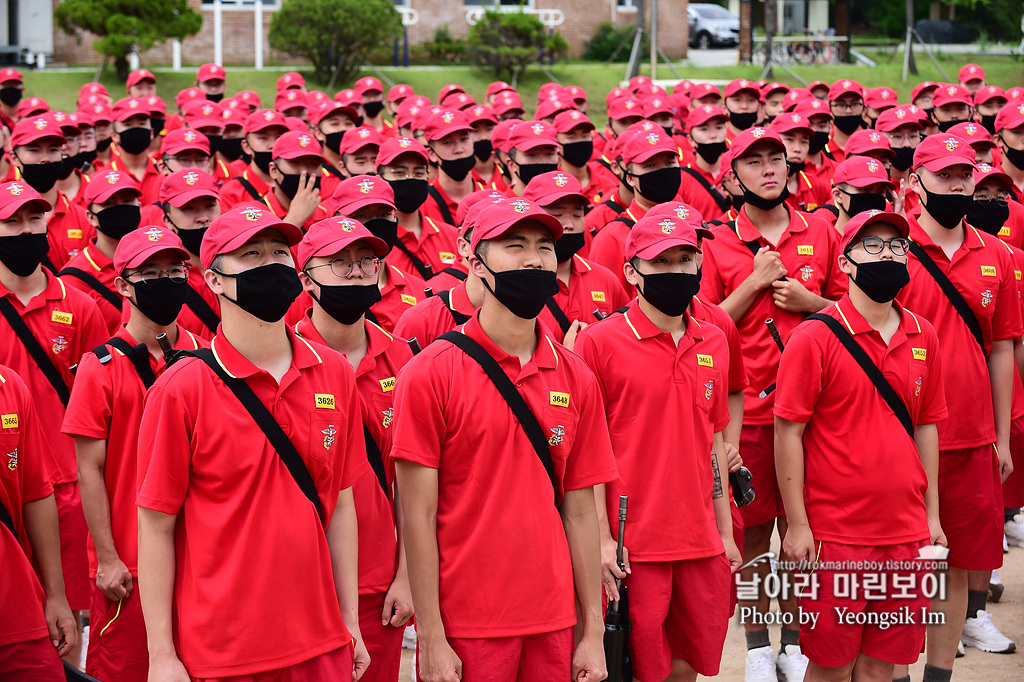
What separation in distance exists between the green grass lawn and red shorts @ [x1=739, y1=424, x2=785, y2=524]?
66.5 ft

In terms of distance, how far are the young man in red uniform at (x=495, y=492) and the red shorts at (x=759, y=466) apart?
8.20 ft

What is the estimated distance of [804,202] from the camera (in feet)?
30.8

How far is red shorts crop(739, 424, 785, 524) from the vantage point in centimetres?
640

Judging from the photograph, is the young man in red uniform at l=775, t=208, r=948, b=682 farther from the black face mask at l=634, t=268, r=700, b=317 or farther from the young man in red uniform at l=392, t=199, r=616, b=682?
the young man in red uniform at l=392, t=199, r=616, b=682

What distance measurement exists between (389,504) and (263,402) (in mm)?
1179

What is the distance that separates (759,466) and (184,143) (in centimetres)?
521

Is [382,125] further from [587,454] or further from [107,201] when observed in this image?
[587,454]

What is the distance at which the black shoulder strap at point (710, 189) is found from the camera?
28.7 feet

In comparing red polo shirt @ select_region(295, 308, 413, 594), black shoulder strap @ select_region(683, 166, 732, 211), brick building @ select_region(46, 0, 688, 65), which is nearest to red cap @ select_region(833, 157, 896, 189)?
black shoulder strap @ select_region(683, 166, 732, 211)

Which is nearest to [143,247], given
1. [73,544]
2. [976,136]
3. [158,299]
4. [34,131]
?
[158,299]

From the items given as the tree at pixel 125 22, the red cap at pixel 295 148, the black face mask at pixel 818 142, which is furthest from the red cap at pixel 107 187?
the tree at pixel 125 22

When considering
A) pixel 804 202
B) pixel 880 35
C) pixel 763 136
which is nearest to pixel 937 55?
pixel 880 35

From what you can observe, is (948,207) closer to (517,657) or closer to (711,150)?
(711,150)

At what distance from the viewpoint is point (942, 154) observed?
21.6ft
